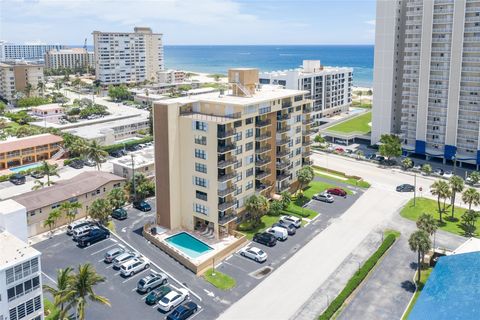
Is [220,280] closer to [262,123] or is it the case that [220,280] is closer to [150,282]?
[150,282]

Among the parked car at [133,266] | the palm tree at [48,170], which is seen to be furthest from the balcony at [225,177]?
the palm tree at [48,170]

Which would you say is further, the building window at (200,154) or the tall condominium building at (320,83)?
the tall condominium building at (320,83)

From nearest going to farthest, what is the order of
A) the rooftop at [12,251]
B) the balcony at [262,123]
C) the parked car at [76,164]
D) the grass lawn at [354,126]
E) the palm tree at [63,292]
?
the rooftop at [12,251]
the palm tree at [63,292]
the balcony at [262,123]
the parked car at [76,164]
the grass lawn at [354,126]

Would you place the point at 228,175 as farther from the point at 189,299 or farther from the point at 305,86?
the point at 305,86

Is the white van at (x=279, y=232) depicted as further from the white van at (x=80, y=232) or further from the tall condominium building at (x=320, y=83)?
the tall condominium building at (x=320, y=83)

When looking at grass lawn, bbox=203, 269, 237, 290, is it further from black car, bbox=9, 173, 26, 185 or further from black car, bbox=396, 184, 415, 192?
black car, bbox=9, 173, 26, 185

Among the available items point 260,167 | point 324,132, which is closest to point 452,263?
point 260,167

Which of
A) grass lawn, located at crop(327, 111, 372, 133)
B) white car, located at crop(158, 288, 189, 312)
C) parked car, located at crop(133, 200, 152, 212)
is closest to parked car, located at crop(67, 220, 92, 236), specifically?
parked car, located at crop(133, 200, 152, 212)
